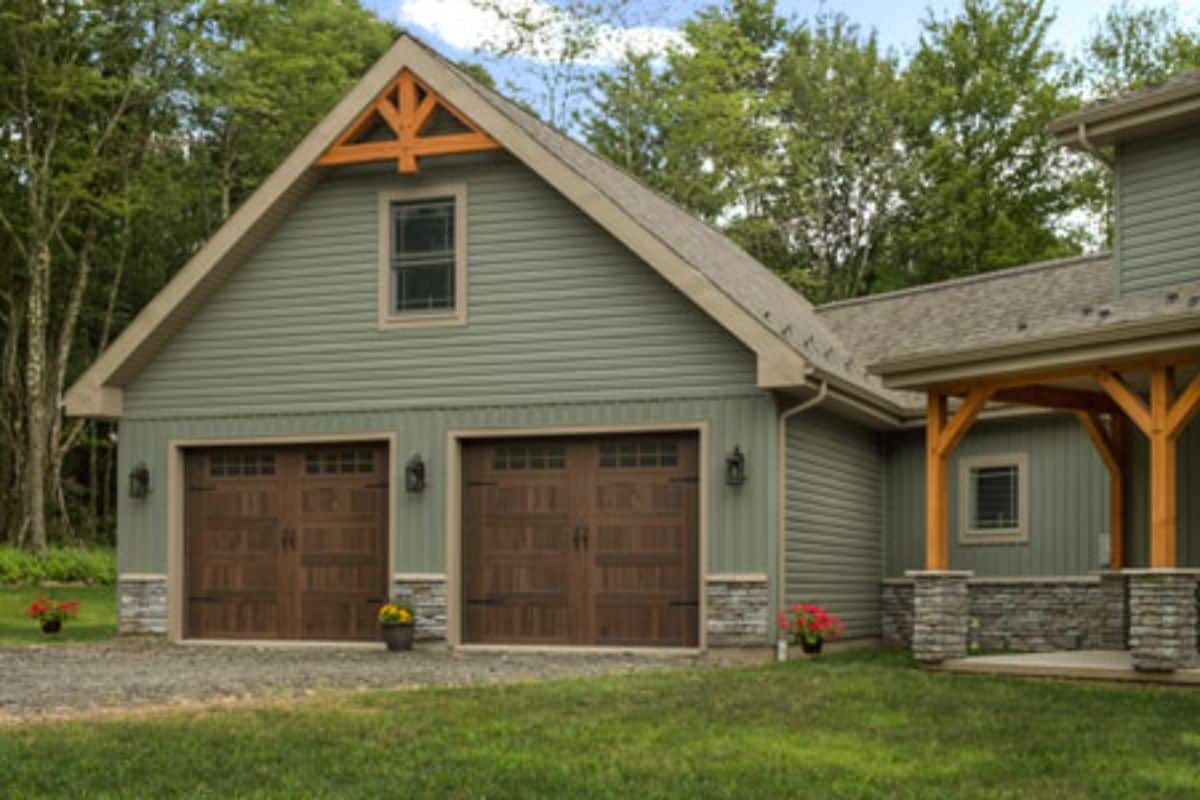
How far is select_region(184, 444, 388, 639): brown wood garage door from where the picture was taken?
1638 cm

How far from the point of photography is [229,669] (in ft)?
43.1

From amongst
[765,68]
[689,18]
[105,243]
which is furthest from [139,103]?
[765,68]

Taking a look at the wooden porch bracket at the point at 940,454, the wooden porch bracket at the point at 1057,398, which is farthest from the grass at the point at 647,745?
the wooden porch bracket at the point at 1057,398

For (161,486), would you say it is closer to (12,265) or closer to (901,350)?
(901,350)

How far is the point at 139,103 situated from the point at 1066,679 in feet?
75.4

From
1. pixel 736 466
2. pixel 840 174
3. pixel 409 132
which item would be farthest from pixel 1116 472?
pixel 840 174

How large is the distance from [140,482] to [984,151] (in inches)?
916

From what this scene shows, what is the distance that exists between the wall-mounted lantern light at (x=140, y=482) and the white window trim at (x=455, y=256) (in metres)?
3.18

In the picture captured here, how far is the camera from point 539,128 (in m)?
17.1

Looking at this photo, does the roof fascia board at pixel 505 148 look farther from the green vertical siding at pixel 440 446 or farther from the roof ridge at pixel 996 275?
the roof ridge at pixel 996 275

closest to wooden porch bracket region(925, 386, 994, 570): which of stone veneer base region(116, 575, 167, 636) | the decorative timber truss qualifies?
the decorative timber truss

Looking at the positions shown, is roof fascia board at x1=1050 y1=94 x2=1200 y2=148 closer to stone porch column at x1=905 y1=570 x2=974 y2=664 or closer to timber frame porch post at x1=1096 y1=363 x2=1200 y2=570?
timber frame porch post at x1=1096 y1=363 x2=1200 y2=570

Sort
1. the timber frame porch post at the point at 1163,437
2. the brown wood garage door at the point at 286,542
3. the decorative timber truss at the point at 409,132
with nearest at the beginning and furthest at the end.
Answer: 1. the timber frame porch post at the point at 1163,437
2. the decorative timber truss at the point at 409,132
3. the brown wood garage door at the point at 286,542

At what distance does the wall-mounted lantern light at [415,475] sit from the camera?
52.3 ft
